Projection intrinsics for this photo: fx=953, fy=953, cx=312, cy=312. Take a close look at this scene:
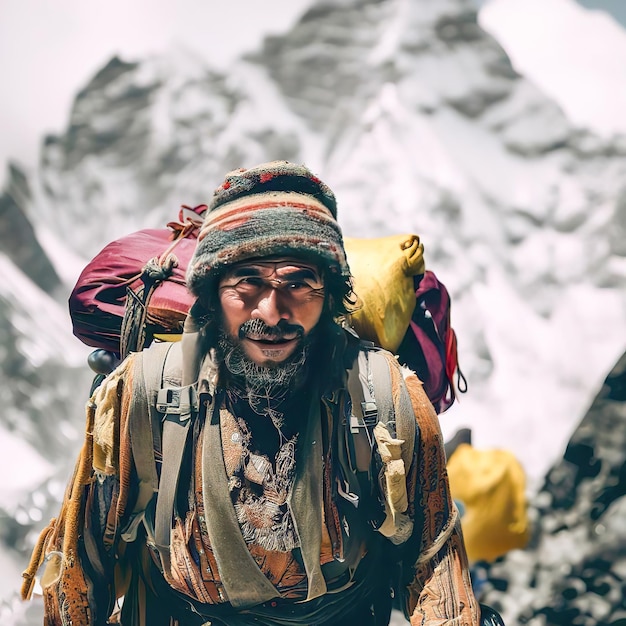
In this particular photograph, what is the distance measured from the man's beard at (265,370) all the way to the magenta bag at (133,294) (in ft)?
0.66

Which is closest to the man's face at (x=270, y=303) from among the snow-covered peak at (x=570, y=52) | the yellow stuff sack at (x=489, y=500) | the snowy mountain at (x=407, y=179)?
the yellow stuff sack at (x=489, y=500)

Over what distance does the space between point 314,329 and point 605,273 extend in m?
4.46

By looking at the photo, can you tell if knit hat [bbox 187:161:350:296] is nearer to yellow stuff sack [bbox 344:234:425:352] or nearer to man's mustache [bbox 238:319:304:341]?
man's mustache [bbox 238:319:304:341]

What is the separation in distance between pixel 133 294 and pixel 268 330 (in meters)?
0.40

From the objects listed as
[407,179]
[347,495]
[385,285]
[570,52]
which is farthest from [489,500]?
[570,52]

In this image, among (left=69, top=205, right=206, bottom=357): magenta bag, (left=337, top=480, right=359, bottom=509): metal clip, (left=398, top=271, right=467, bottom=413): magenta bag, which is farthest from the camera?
(left=398, top=271, right=467, bottom=413): magenta bag

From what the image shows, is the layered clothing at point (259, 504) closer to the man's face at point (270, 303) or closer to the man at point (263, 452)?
the man at point (263, 452)

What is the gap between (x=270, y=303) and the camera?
1716mm

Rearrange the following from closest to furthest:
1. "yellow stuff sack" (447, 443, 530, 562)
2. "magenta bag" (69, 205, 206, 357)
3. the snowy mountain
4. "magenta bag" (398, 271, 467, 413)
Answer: "magenta bag" (69, 205, 206, 357), "magenta bag" (398, 271, 467, 413), "yellow stuff sack" (447, 443, 530, 562), the snowy mountain

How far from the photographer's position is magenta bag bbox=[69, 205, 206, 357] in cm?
200

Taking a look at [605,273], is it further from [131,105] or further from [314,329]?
[314,329]

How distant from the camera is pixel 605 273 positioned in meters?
5.89

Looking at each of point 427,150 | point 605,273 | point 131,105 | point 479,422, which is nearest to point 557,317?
point 605,273

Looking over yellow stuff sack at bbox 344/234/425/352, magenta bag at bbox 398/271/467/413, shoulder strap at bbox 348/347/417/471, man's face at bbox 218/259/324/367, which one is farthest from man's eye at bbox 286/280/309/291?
magenta bag at bbox 398/271/467/413
